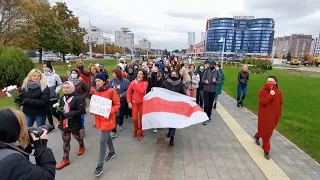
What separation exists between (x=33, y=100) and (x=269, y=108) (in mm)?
5070

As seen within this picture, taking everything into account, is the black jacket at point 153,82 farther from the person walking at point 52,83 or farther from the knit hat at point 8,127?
the knit hat at point 8,127

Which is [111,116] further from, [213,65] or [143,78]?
[213,65]

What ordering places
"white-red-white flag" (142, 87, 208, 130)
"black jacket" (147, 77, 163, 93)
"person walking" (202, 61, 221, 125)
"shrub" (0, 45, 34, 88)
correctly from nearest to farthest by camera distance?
1. "white-red-white flag" (142, 87, 208, 130)
2. "black jacket" (147, 77, 163, 93)
3. "person walking" (202, 61, 221, 125)
4. "shrub" (0, 45, 34, 88)

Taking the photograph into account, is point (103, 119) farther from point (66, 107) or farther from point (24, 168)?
point (24, 168)

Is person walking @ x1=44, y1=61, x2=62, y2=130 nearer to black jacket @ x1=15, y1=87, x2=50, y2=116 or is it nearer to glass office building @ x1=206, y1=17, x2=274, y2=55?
black jacket @ x1=15, y1=87, x2=50, y2=116

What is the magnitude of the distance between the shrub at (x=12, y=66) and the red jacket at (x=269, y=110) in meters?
13.0

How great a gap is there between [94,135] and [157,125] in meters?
1.98

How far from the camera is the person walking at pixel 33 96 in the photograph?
4402 millimetres

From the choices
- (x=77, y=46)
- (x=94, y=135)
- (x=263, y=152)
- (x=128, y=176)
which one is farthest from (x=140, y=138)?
(x=77, y=46)

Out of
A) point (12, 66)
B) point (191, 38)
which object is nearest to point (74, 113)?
point (12, 66)

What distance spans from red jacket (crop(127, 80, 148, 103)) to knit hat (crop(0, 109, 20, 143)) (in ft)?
12.4

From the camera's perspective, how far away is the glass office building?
366 ft

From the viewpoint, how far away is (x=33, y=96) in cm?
441

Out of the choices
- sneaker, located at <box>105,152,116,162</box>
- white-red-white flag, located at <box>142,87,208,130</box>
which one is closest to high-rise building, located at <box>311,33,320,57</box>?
white-red-white flag, located at <box>142,87,208,130</box>
